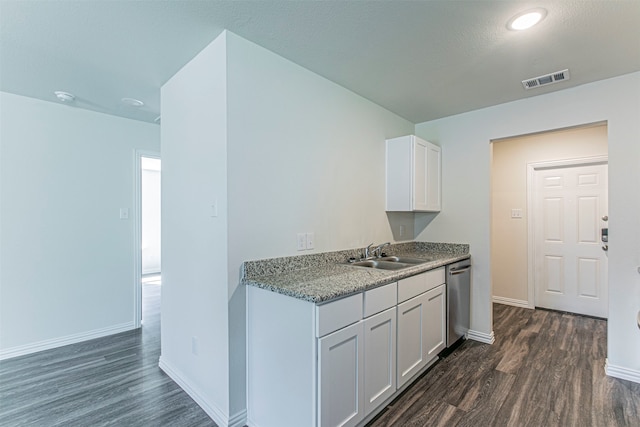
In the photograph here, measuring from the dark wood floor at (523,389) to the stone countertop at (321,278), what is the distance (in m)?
0.88

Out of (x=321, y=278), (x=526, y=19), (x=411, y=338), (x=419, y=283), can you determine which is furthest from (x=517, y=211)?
(x=321, y=278)

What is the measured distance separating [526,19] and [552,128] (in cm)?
147

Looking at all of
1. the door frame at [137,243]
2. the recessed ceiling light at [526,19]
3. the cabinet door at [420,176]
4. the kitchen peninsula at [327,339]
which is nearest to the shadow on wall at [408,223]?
the cabinet door at [420,176]

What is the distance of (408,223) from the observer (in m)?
3.63

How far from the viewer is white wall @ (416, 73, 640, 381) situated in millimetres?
2400

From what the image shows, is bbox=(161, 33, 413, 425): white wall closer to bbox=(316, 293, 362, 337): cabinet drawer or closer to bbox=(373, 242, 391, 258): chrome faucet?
bbox=(373, 242, 391, 258): chrome faucet

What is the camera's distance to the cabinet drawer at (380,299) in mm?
1840

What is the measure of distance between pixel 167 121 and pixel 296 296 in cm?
192

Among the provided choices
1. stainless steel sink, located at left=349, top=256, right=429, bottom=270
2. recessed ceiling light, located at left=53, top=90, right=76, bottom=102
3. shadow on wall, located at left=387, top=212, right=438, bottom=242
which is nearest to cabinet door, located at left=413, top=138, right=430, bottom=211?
shadow on wall, located at left=387, top=212, right=438, bottom=242

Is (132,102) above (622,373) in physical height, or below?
above

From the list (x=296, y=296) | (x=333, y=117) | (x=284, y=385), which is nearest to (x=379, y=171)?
(x=333, y=117)

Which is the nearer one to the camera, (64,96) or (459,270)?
(64,96)

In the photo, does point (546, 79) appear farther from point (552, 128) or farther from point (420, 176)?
point (420, 176)

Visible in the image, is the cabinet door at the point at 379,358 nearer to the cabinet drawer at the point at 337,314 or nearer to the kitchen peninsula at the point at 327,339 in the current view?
the kitchen peninsula at the point at 327,339
